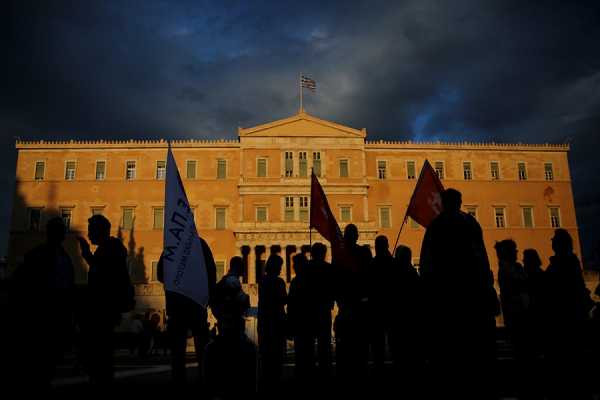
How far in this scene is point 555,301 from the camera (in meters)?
6.09

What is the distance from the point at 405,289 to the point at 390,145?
3310cm

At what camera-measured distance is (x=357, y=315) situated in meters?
6.29

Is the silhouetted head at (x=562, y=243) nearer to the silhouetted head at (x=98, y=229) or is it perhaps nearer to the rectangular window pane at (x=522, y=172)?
the silhouetted head at (x=98, y=229)

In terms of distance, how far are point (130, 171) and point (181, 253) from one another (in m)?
34.9

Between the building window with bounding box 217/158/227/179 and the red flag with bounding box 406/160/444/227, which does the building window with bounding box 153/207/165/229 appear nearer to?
the building window with bounding box 217/158/227/179

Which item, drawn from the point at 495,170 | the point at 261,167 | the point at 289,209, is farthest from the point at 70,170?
the point at 495,170

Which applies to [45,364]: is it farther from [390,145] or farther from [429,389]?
[390,145]

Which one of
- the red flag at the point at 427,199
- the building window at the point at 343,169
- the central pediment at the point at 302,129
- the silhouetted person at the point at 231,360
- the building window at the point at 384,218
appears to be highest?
the central pediment at the point at 302,129

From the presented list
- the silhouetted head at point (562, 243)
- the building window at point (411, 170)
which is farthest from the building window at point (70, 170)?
the silhouetted head at point (562, 243)

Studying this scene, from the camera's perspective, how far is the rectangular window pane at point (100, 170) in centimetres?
3756

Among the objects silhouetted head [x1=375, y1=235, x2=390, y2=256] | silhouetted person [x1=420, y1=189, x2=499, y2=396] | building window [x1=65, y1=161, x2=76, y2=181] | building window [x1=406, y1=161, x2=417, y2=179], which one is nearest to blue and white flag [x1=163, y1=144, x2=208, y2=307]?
silhouetted person [x1=420, y1=189, x2=499, y2=396]

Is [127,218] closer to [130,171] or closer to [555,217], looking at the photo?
[130,171]

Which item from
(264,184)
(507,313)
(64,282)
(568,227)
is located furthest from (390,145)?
(64,282)

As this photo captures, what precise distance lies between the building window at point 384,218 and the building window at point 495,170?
9455mm
